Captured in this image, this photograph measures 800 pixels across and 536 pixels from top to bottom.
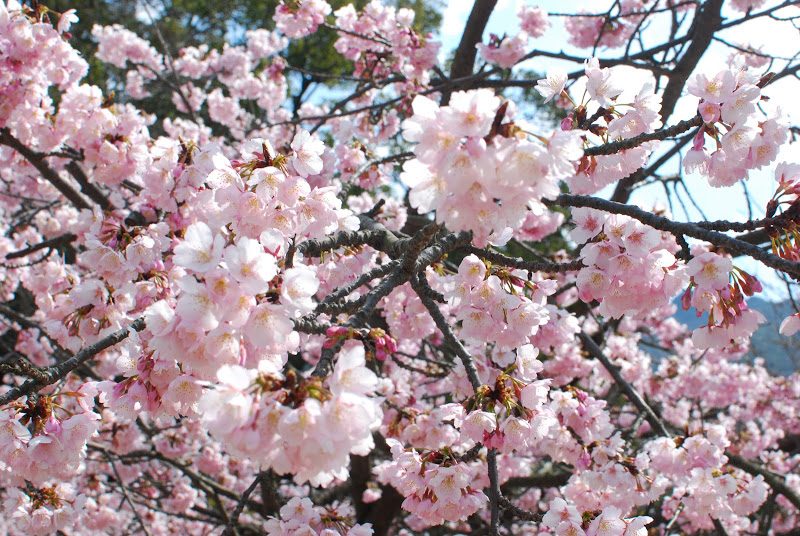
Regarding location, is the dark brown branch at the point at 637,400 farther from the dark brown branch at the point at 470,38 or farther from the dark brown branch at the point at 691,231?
the dark brown branch at the point at 470,38

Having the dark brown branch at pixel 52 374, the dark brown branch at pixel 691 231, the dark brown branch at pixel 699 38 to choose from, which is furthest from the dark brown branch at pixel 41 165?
the dark brown branch at pixel 699 38

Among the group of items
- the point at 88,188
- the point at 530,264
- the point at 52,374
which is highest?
the point at 88,188

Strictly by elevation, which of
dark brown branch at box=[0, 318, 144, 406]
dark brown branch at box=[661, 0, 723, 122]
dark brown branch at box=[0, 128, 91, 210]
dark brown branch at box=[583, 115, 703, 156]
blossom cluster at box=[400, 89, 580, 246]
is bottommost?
dark brown branch at box=[0, 318, 144, 406]

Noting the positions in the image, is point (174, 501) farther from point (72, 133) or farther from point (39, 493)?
point (72, 133)

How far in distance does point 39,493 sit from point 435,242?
6.71 ft

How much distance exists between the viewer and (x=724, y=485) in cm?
266

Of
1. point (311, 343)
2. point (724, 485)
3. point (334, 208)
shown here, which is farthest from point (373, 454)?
point (334, 208)

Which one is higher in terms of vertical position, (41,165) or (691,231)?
(41,165)

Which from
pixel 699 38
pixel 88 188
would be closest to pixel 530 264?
pixel 699 38

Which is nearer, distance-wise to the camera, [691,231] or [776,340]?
[691,231]

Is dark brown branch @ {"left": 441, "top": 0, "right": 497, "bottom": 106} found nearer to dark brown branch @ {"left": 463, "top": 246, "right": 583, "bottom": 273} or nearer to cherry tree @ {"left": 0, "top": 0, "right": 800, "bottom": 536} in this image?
cherry tree @ {"left": 0, "top": 0, "right": 800, "bottom": 536}

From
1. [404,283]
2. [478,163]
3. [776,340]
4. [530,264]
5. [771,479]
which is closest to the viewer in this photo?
[478,163]

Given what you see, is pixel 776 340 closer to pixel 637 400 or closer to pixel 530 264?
pixel 637 400

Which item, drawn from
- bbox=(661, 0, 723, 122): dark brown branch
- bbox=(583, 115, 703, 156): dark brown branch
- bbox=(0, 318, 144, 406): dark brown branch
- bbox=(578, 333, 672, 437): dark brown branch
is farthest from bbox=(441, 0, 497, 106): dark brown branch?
bbox=(0, 318, 144, 406): dark brown branch
